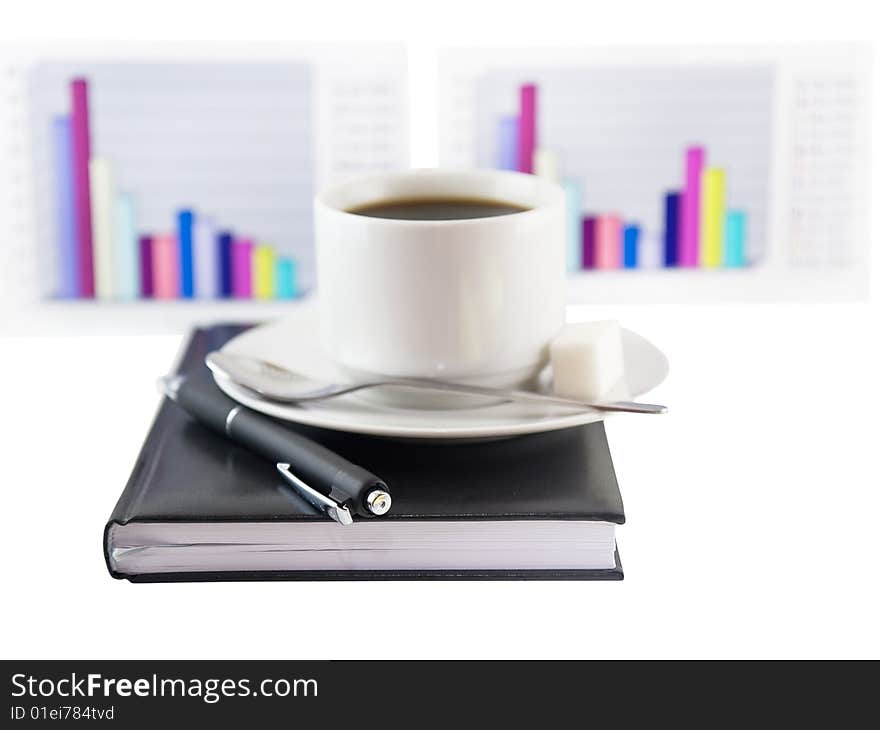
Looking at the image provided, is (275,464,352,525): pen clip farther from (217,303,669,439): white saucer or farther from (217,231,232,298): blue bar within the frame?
(217,231,232,298): blue bar

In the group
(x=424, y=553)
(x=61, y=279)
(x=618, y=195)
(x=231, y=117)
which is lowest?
(x=424, y=553)

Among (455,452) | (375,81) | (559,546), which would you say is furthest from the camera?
(375,81)

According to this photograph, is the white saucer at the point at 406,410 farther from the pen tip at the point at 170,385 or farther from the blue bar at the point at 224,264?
the blue bar at the point at 224,264

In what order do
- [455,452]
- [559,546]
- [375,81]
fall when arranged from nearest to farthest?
1. [559,546]
2. [455,452]
3. [375,81]

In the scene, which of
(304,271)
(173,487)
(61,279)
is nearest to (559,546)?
(173,487)

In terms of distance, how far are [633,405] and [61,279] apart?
3.08 ft

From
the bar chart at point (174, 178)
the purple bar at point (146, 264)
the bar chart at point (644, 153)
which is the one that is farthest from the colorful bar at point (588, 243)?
the purple bar at point (146, 264)

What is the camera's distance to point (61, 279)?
5.27ft

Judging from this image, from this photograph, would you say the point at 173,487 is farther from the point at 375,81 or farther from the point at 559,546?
the point at 375,81

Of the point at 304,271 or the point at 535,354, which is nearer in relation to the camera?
the point at 535,354

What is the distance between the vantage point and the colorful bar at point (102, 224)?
1.59 metres

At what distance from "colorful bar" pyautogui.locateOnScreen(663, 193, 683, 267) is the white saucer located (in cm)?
50

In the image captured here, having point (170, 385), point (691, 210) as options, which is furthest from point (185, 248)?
point (691, 210)

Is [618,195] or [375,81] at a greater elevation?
[375,81]
